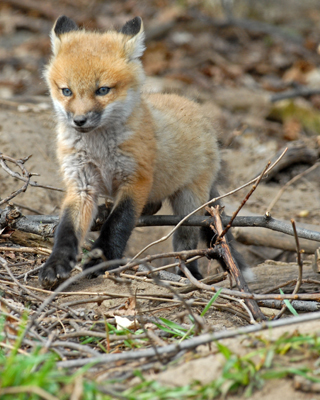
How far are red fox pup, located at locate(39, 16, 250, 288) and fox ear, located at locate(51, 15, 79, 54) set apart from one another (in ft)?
0.03

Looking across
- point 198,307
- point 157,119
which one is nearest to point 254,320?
point 198,307

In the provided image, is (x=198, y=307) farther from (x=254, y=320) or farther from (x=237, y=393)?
(x=237, y=393)

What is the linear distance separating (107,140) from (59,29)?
1.39 meters

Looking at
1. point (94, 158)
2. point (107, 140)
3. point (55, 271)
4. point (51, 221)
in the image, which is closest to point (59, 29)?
point (107, 140)

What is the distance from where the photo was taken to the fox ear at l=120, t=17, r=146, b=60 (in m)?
4.89

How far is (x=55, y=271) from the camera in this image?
13.0 feet

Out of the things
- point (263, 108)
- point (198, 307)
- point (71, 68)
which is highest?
point (71, 68)

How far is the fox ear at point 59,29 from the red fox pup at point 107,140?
11 millimetres

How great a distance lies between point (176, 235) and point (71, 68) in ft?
8.42

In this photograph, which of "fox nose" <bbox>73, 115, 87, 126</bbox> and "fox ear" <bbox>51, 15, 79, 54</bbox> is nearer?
"fox nose" <bbox>73, 115, 87, 126</bbox>

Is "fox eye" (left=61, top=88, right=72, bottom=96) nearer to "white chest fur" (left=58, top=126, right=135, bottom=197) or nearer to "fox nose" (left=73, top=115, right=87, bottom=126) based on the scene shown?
"fox nose" (left=73, top=115, right=87, bottom=126)

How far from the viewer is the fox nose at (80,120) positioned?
4254 mm

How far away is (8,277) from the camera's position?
13.6 ft

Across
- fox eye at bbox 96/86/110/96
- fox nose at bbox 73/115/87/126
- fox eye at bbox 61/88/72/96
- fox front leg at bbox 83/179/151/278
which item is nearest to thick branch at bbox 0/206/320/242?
fox front leg at bbox 83/179/151/278
